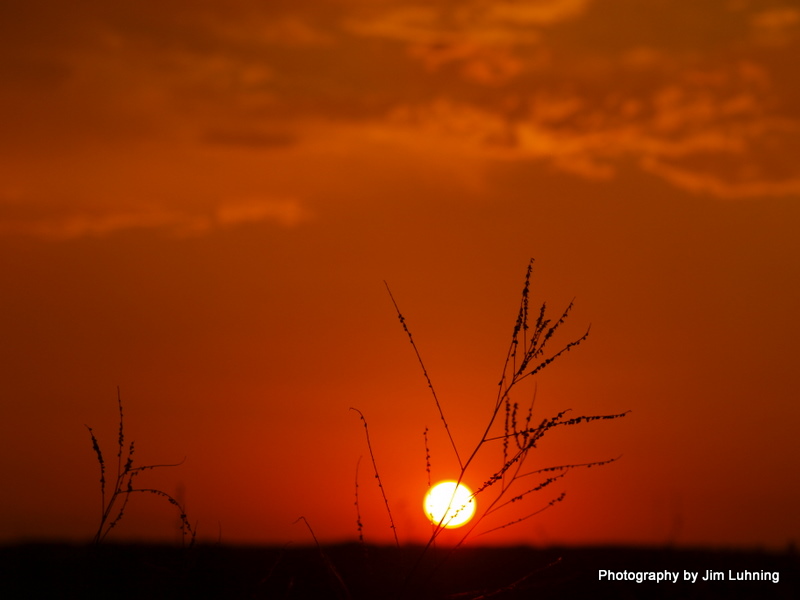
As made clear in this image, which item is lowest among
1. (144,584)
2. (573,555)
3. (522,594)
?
(144,584)

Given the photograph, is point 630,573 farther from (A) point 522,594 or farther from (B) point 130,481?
(B) point 130,481

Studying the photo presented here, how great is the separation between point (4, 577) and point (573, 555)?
310 centimetres

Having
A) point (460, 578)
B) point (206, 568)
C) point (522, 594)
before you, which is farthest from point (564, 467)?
point (206, 568)

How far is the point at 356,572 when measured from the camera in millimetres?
4844

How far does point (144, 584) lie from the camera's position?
383 cm

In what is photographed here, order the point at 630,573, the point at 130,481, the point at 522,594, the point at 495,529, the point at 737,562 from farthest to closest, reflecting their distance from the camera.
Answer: the point at 737,562 < the point at 630,573 < the point at 522,594 < the point at 130,481 < the point at 495,529

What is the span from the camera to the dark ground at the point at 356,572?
150 inches

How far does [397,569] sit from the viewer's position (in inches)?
196

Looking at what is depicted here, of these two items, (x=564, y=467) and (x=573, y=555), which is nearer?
(x=564, y=467)

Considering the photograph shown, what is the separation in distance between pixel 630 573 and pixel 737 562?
0.93 meters

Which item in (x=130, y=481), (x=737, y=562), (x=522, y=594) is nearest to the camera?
(x=130, y=481)

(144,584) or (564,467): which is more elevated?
(564,467)

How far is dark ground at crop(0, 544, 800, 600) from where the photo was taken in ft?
12.5

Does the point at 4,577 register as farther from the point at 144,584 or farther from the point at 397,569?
the point at 397,569
